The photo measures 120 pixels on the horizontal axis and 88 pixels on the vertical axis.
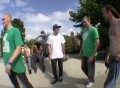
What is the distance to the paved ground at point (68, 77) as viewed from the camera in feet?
31.7

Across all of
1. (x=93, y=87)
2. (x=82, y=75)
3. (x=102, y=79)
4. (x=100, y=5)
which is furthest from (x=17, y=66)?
(x=100, y=5)

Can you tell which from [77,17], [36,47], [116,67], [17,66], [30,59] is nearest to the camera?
[116,67]

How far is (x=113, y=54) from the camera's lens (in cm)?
594

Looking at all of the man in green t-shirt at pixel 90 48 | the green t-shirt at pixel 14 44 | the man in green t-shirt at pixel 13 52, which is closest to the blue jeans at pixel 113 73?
the man in green t-shirt at pixel 13 52

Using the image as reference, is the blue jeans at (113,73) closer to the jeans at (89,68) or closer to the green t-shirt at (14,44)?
the green t-shirt at (14,44)

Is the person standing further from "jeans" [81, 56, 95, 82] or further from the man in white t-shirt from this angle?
the man in white t-shirt

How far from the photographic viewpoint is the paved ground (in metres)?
9.66

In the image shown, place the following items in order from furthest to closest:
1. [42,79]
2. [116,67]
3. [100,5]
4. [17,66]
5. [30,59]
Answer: [100,5]
[30,59]
[42,79]
[17,66]
[116,67]

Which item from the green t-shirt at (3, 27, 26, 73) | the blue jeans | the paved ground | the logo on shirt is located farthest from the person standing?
the paved ground

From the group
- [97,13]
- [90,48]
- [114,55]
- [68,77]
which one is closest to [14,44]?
[114,55]

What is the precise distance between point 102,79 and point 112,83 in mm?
3773

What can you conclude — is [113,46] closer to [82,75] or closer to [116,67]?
[116,67]

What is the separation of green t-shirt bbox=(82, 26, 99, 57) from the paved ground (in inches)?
39.4

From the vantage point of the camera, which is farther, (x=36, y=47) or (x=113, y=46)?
(x=36, y=47)
